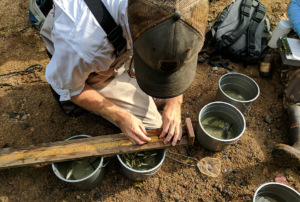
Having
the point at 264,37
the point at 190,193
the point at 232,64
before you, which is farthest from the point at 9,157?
the point at 264,37

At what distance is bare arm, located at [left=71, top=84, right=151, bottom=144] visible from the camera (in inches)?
73.4

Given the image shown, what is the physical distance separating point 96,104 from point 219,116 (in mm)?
1506

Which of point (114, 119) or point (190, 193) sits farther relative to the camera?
point (190, 193)


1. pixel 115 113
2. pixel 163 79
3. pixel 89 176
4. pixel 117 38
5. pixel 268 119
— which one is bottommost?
pixel 268 119

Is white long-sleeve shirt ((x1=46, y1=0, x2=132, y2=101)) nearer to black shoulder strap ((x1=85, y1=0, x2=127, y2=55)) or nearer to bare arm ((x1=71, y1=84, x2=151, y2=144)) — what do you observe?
black shoulder strap ((x1=85, y1=0, x2=127, y2=55))

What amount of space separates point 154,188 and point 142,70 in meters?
1.38

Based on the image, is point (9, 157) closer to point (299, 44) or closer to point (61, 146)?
point (61, 146)

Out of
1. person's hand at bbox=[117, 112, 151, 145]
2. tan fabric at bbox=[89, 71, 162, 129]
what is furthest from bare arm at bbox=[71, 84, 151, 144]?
tan fabric at bbox=[89, 71, 162, 129]

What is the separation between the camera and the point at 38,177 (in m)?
2.16

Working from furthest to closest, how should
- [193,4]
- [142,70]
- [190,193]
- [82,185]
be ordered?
[190,193]
[82,185]
[142,70]
[193,4]

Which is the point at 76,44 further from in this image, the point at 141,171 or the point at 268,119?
the point at 268,119

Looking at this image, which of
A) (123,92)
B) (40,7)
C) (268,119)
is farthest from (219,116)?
(40,7)

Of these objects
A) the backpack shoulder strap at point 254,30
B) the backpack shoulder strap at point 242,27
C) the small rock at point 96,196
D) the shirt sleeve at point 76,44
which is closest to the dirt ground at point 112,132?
the small rock at point 96,196

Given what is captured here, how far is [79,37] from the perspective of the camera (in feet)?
4.65
